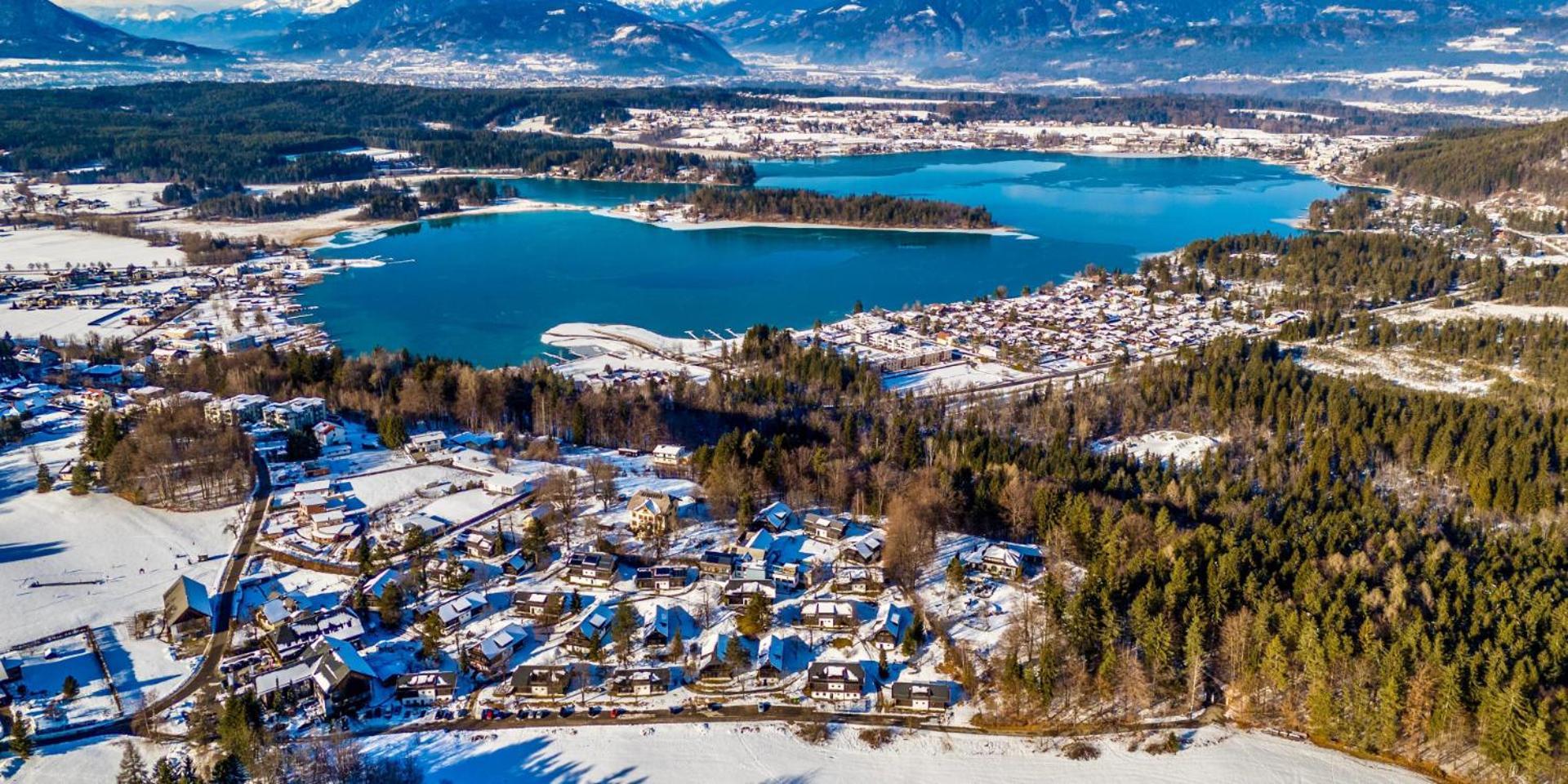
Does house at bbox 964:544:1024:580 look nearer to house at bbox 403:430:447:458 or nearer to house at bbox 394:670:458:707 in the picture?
house at bbox 394:670:458:707

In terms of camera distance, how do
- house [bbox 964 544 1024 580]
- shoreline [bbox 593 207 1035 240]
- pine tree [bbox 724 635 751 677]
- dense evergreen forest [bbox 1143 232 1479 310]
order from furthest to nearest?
shoreline [bbox 593 207 1035 240] → dense evergreen forest [bbox 1143 232 1479 310] → house [bbox 964 544 1024 580] → pine tree [bbox 724 635 751 677]

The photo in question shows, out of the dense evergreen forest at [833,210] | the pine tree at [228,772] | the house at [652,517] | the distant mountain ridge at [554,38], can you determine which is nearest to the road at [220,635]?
the pine tree at [228,772]

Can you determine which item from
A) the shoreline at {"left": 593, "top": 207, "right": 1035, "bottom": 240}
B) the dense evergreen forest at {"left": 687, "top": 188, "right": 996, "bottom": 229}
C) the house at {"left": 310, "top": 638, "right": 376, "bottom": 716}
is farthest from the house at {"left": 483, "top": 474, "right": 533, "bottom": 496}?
the dense evergreen forest at {"left": 687, "top": 188, "right": 996, "bottom": 229}

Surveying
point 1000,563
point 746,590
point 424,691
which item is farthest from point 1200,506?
point 424,691

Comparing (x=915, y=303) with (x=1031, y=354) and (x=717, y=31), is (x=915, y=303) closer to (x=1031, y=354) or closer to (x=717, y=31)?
(x=1031, y=354)

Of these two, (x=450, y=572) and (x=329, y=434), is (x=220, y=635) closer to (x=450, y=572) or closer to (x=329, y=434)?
(x=450, y=572)

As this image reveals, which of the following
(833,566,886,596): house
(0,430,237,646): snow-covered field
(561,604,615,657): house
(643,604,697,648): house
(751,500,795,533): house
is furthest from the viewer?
(751,500,795,533): house
